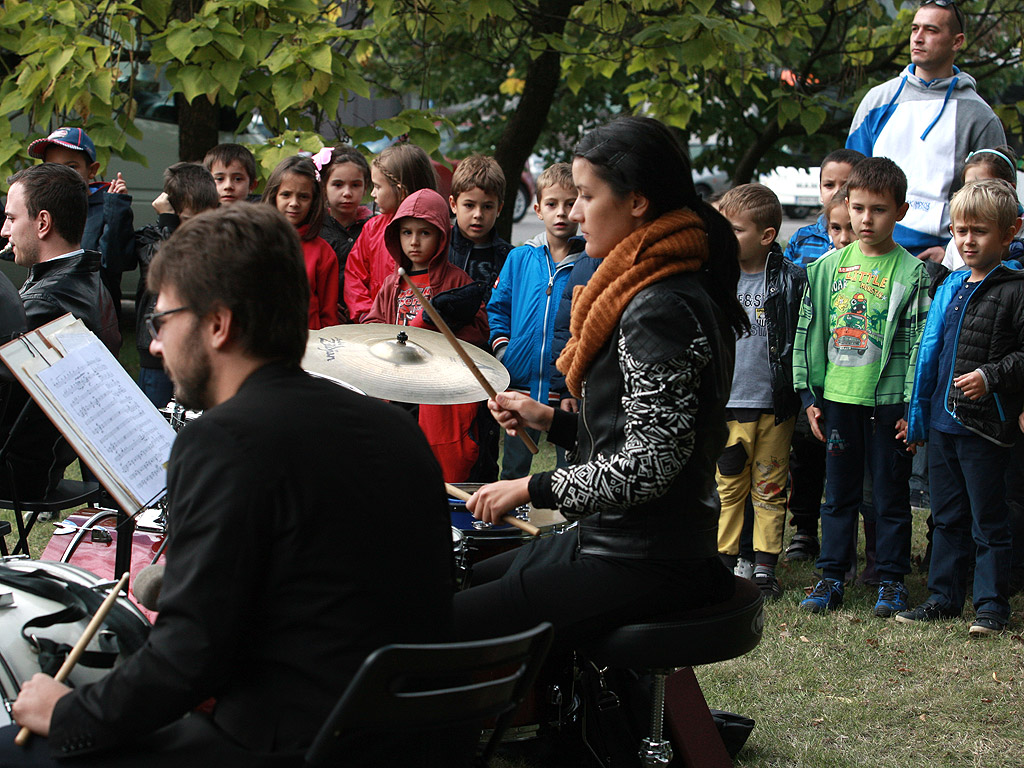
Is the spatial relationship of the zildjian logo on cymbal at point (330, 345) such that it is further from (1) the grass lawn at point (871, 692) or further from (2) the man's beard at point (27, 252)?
(2) the man's beard at point (27, 252)

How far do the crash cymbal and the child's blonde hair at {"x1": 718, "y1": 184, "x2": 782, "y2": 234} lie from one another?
168cm

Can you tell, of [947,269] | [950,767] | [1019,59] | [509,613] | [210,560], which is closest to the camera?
[210,560]

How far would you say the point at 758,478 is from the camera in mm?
4527

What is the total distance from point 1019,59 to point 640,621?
7377 millimetres

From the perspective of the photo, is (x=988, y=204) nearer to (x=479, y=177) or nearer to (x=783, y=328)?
(x=783, y=328)

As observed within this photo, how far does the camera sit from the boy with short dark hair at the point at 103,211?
5.51m

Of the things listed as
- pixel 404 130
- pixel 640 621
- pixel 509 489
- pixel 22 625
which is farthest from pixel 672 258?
pixel 404 130

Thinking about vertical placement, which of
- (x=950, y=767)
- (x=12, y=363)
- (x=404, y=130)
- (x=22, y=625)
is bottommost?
(x=950, y=767)

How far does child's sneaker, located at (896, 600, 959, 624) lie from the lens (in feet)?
13.6

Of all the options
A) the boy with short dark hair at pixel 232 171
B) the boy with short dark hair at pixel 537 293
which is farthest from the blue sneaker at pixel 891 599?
the boy with short dark hair at pixel 232 171

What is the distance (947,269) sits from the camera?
15.2ft

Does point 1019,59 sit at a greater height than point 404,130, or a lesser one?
greater

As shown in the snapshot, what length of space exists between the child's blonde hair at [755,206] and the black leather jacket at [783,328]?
0.21m

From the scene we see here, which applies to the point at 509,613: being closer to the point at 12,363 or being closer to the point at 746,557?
the point at 12,363
